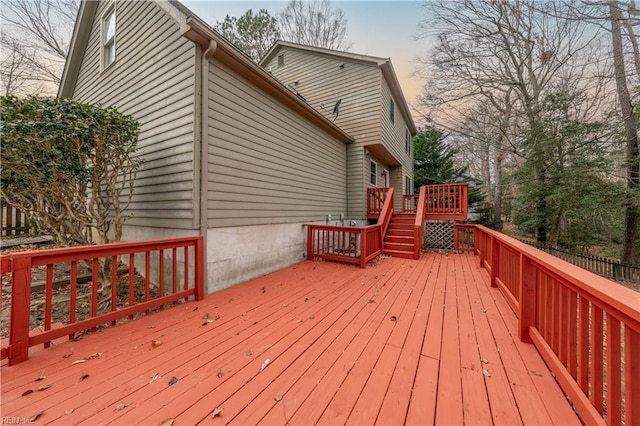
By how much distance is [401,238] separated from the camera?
7133mm

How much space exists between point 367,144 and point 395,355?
7.12 metres

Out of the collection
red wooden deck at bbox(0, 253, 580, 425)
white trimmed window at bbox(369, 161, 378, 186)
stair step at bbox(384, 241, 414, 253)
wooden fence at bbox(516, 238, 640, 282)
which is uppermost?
white trimmed window at bbox(369, 161, 378, 186)

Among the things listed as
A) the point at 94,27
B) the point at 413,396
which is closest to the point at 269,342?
the point at 413,396

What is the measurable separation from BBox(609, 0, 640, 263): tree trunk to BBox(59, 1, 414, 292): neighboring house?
9546mm

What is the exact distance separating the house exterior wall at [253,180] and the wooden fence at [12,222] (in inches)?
267

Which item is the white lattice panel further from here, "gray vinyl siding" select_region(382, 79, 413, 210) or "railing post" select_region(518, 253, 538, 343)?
"railing post" select_region(518, 253, 538, 343)

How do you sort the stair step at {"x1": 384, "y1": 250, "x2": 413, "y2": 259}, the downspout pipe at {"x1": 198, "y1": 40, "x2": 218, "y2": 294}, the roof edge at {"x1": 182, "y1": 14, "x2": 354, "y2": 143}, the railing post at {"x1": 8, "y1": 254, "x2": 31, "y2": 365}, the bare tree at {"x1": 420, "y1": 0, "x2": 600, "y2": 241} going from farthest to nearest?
the bare tree at {"x1": 420, "y1": 0, "x2": 600, "y2": 241}
the stair step at {"x1": 384, "y1": 250, "x2": 413, "y2": 259}
the downspout pipe at {"x1": 198, "y1": 40, "x2": 218, "y2": 294}
the roof edge at {"x1": 182, "y1": 14, "x2": 354, "y2": 143}
the railing post at {"x1": 8, "y1": 254, "x2": 31, "y2": 365}

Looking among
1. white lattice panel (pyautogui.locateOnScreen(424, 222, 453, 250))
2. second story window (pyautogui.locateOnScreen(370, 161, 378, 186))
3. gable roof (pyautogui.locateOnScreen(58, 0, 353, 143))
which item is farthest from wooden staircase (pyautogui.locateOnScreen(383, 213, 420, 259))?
gable roof (pyautogui.locateOnScreen(58, 0, 353, 143))

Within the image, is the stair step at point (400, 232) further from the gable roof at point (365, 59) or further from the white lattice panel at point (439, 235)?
the gable roof at point (365, 59)

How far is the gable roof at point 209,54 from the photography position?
3.65 meters

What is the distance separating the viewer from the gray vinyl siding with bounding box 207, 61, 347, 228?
402cm

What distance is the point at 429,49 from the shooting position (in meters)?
11.5

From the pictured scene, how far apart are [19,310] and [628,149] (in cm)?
1426

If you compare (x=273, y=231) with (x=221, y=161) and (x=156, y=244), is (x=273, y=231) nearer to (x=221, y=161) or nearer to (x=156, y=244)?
(x=221, y=161)
